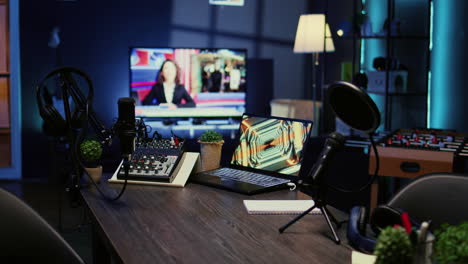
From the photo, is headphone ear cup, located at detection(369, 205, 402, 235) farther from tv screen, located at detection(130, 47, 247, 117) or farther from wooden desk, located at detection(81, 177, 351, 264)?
tv screen, located at detection(130, 47, 247, 117)

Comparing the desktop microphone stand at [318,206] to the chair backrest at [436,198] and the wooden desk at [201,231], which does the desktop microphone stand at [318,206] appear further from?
the chair backrest at [436,198]

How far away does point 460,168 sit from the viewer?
367 centimetres

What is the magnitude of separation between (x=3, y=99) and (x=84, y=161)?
4.70 meters

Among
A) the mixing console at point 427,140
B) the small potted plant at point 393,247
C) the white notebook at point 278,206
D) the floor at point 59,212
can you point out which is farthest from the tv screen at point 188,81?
the small potted plant at point 393,247

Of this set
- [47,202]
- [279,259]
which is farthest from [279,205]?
[47,202]

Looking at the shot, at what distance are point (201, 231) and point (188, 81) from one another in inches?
207

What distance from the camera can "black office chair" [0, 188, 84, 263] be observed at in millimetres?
1939

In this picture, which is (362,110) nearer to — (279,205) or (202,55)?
(279,205)

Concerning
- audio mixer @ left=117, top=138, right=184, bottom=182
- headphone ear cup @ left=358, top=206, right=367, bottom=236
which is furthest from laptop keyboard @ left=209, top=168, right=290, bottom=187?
headphone ear cup @ left=358, top=206, right=367, bottom=236

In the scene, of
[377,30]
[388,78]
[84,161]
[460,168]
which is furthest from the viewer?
[377,30]

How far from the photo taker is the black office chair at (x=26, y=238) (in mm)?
Result: 1939

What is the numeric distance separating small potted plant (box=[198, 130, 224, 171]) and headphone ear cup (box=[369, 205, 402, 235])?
119 cm

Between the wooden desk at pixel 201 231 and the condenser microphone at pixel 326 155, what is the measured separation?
0.51 feet

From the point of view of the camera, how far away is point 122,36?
7152 millimetres
